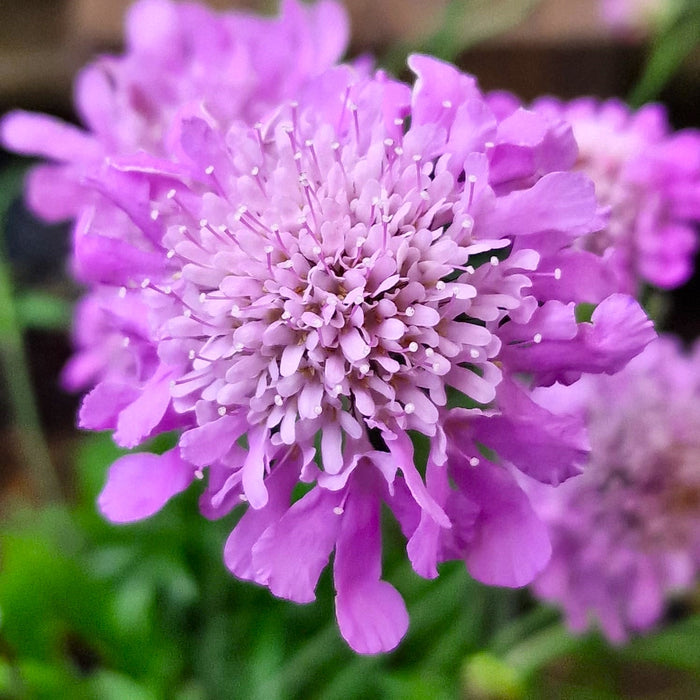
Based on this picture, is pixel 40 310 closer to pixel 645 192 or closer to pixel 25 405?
pixel 25 405

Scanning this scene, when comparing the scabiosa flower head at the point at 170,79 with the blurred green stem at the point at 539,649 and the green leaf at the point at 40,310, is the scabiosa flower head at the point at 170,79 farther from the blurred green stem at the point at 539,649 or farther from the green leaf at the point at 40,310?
the blurred green stem at the point at 539,649

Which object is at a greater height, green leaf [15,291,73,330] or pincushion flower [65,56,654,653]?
pincushion flower [65,56,654,653]

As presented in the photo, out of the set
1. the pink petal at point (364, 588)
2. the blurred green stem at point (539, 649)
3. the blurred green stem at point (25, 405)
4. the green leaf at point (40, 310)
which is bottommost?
the blurred green stem at point (539, 649)

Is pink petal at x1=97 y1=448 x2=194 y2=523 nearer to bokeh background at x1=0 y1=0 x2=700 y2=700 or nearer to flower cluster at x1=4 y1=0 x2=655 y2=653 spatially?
flower cluster at x1=4 y1=0 x2=655 y2=653

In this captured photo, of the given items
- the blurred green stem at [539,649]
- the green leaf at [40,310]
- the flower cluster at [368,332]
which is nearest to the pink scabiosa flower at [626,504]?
the blurred green stem at [539,649]

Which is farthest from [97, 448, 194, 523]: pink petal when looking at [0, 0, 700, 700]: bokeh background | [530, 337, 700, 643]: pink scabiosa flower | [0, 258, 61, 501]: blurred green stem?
[0, 258, 61, 501]: blurred green stem

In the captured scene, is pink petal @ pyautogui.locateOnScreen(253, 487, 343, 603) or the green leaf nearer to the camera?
pink petal @ pyautogui.locateOnScreen(253, 487, 343, 603)
